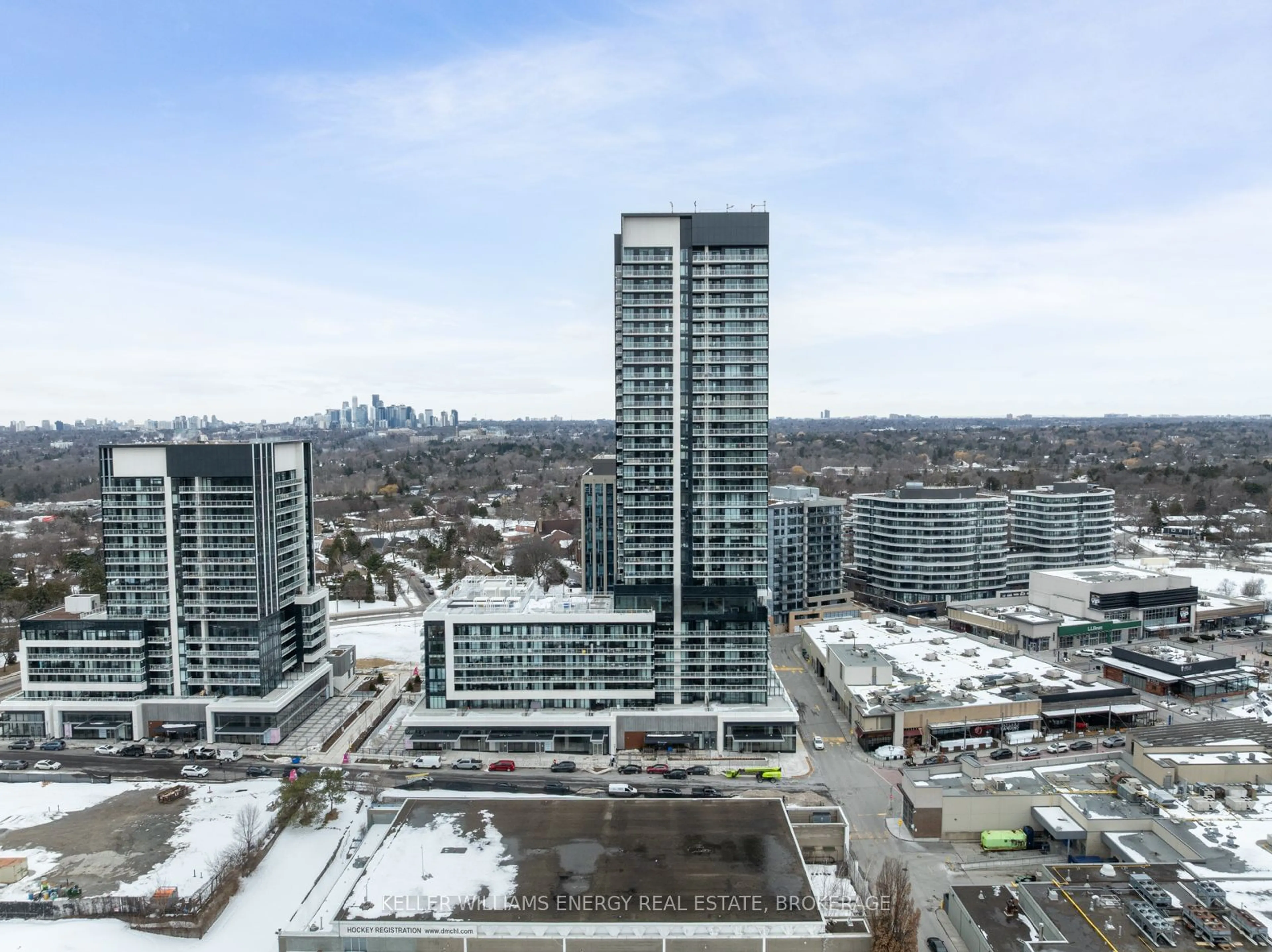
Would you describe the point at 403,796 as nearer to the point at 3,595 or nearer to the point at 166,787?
the point at 166,787

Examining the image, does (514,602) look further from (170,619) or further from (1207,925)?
(1207,925)

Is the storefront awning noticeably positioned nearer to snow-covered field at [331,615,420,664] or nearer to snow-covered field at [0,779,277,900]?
snow-covered field at [0,779,277,900]

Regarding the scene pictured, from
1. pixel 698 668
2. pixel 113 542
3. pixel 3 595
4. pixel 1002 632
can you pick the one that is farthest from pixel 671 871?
pixel 3 595

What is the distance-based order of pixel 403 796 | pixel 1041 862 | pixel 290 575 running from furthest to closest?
pixel 290 575
pixel 403 796
pixel 1041 862

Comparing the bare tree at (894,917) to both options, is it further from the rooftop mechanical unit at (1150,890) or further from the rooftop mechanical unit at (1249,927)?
the rooftop mechanical unit at (1249,927)

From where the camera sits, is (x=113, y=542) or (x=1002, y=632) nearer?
(x=113, y=542)

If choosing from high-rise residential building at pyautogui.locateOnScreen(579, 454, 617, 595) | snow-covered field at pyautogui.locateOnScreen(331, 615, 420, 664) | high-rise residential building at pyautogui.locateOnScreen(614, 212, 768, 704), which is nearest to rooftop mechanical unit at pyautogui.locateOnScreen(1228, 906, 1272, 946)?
high-rise residential building at pyautogui.locateOnScreen(614, 212, 768, 704)
